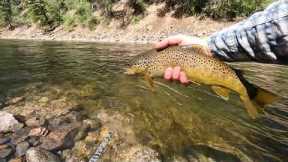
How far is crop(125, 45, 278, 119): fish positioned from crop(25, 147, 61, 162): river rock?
244 cm

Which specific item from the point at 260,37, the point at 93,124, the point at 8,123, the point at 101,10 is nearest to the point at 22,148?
the point at 8,123

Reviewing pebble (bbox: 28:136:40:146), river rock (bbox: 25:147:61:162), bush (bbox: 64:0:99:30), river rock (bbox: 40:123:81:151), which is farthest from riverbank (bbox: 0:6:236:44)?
river rock (bbox: 25:147:61:162)

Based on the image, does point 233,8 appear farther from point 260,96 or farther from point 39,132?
point 260,96

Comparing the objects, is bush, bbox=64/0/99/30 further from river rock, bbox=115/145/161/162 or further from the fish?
the fish

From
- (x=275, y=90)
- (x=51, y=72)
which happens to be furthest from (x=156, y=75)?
(x=51, y=72)

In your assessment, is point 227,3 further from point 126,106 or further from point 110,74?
point 126,106

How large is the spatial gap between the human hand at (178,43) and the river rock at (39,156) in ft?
8.50

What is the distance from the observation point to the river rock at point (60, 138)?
5840 mm

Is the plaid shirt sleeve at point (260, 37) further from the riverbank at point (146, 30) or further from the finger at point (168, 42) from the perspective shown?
the riverbank at point (146, 30)

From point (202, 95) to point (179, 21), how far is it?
30114 millimetres

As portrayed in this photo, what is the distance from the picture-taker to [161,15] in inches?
1580

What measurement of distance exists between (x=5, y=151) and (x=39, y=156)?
2.42 feet

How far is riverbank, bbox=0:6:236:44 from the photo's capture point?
1351 inches

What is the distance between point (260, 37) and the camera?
3.02 meters
